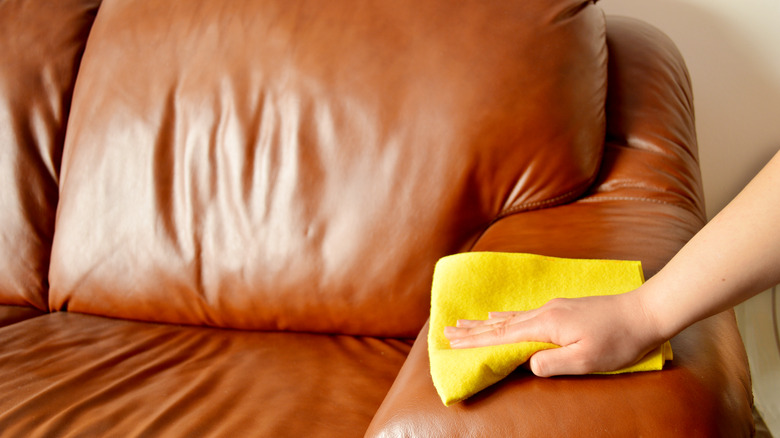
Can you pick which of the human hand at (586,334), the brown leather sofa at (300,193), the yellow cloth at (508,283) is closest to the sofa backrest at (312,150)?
the brown leather sofa at (300,193)

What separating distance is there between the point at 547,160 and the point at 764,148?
614mm

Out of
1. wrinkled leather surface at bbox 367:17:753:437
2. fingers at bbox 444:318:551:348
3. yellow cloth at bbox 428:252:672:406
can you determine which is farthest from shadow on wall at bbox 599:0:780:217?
fingers at bbox 444:318:551:348

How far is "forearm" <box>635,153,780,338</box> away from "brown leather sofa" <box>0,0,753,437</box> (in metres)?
0.16

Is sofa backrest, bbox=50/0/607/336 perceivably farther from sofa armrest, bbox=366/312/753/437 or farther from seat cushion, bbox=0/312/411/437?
sofa armrest, bbox=366/312/753/437

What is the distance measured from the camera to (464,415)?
582mm

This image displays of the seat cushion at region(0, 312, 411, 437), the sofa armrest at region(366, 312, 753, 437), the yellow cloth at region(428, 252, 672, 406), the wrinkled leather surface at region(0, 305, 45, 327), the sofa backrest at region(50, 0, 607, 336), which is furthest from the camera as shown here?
the wrinkled leather surface at region(0, 305, 45, 327)

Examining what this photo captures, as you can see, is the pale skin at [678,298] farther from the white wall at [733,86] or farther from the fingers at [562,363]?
the white wall at [733,86]

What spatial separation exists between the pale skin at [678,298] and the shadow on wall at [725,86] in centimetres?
80

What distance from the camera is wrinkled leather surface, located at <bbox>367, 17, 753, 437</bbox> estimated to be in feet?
1.82

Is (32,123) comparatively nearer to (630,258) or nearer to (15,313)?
(15,313)

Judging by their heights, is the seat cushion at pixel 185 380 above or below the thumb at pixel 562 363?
below

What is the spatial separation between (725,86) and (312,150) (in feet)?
2.81

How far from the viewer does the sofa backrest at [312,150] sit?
100 cm

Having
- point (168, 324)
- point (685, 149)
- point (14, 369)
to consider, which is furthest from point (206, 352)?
point (685, 149)
